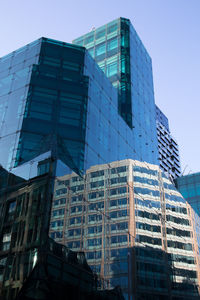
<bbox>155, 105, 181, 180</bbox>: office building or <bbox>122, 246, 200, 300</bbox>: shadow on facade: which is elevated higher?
<bbox>155, 105, 181, 180</bbox>: office building

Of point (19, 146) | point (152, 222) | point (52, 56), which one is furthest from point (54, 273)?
point (52, 56)

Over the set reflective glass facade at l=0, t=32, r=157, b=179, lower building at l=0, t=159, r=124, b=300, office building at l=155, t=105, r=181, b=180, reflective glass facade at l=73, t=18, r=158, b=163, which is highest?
office building at l=155, t=105, r=181, b=180

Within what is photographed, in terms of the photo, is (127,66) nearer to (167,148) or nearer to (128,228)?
(128,228)

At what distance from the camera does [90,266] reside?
2389cm

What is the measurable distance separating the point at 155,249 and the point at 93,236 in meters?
9.78

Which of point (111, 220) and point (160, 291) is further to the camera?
point (160, 291)

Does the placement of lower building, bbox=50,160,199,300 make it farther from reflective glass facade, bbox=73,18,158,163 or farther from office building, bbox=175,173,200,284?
office building, bbox=175,173,200,284

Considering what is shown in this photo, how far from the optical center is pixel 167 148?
13388 centimetres

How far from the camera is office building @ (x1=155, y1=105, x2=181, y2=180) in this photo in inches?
4952

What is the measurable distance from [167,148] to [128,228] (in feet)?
353

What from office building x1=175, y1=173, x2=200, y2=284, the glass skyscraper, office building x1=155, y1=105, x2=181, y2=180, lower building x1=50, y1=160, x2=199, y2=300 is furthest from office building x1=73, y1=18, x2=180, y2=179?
office building x1=155, y1=105, x2=181, y2=180

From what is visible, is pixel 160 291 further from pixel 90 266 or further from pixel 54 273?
pixel 54 273

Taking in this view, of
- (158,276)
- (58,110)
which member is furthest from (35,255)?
(158,276)

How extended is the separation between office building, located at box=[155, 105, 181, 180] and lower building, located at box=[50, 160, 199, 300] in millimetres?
84744
